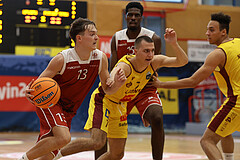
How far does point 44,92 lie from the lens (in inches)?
175

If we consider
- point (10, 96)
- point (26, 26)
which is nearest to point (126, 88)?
point (10, 96)

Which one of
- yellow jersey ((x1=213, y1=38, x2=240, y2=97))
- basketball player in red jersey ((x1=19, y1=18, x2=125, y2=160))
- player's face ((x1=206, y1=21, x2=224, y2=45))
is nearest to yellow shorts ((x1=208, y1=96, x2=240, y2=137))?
yellow jersey ((x1=213, y1=38, x2=240, y2=97))

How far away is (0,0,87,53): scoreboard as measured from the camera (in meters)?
12.1

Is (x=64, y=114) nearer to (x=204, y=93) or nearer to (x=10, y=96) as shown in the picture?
(x=10, y=96)

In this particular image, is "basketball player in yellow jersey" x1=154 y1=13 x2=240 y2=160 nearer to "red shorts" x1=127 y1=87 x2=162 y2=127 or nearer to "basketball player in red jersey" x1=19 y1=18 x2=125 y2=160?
"red shorts" x1=127 y1=87 x2=162 y2=127

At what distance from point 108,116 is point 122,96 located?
313 mm

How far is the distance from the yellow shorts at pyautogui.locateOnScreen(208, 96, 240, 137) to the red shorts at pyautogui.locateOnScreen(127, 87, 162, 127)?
3.40 ft

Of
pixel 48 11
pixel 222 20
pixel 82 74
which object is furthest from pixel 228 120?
pixel 48 11

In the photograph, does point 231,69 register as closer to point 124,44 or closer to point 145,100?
point 145,100

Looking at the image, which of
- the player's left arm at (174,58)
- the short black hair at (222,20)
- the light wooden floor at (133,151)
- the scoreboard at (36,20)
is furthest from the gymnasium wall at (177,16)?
the short black hair at (222,20)

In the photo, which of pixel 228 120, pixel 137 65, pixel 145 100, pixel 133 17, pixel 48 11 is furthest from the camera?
pixel 48 11

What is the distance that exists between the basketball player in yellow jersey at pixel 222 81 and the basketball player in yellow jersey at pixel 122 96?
0.42 metres

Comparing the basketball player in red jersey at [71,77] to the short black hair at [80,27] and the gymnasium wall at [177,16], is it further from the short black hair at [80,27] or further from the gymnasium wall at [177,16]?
the gymnasium wall at [177,16]

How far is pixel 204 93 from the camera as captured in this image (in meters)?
13.8
